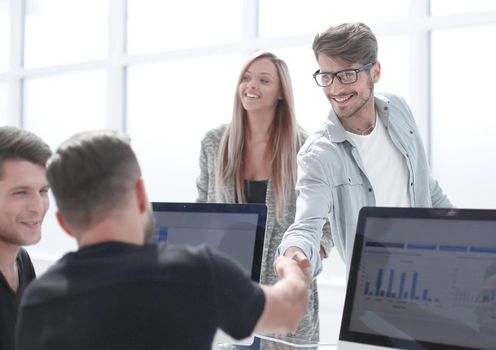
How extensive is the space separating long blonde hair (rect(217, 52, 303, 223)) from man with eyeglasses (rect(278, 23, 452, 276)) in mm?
690

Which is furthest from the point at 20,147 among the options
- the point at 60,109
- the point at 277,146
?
the point at 60,109

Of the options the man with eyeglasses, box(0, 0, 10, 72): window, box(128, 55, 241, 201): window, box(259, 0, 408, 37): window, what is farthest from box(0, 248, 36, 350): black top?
box(0, 0, 10, 72): window

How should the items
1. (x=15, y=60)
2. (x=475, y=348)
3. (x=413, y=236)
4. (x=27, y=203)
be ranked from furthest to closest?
(x=15, y=60), (x=27, y=203), (x=413, y=236), (x=475, y=348)

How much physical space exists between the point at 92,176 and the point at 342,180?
130 centimetres

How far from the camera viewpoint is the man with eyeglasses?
8.26ft

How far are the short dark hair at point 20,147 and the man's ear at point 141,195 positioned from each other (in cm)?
81

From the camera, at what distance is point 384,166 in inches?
106

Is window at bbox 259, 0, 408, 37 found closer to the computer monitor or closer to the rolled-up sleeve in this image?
the rolled-up sleeve

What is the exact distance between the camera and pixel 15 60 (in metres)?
6.98

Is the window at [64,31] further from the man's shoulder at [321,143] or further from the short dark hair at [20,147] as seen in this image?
the short dark hair at [20,147]

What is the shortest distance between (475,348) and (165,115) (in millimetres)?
4440

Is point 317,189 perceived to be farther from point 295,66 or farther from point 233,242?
point 295,66

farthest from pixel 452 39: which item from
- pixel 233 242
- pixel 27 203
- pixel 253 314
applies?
pixel 253 314

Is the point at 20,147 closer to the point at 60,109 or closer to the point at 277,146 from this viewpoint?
the point at 277,146
